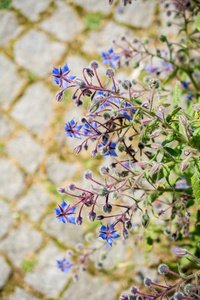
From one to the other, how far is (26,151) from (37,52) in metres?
0.85

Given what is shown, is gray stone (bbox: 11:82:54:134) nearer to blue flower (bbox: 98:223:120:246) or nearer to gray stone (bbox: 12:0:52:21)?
gray stone (bbox: 12:0:52:21)

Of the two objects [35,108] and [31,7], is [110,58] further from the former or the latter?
[31,7]

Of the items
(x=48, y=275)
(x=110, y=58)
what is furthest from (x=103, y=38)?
(x=48, y=275)

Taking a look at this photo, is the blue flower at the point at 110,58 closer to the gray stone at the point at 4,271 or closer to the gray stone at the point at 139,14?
the gray stone at the point at 139,14

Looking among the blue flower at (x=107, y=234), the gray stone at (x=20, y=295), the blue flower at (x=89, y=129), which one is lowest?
the gray stone at (x=20, y=295)

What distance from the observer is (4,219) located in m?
2.49

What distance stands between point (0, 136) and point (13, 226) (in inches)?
28.3

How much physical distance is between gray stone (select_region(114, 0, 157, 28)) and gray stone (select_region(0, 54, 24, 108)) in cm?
94

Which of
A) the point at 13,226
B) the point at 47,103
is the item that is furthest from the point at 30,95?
the point at 13,226

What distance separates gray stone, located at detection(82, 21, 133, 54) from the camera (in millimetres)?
2732

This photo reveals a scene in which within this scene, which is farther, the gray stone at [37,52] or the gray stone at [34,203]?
the gray stone at [37,52]

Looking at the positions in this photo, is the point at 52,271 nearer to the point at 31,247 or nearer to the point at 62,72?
the point at 31,247

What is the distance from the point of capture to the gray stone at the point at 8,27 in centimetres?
296

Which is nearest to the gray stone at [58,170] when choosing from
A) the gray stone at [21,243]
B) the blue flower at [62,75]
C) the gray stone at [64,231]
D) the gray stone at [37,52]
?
the gray stone at [64,231]
